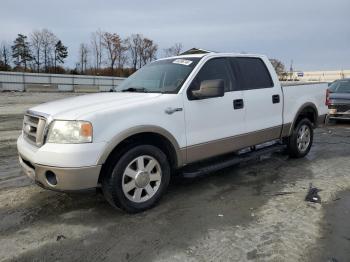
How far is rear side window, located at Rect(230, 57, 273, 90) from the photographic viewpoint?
544cm

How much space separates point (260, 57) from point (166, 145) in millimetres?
2651

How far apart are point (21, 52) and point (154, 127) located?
70.4 meters

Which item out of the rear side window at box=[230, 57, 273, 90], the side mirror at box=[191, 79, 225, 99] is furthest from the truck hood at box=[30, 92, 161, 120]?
the rear side window at box=[230, 57, 273, 90]

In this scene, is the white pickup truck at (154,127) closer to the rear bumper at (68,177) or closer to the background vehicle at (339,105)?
the rear bumper at (68,177)

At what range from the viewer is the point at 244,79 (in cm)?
548

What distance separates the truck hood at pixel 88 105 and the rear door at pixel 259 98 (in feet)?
5.20

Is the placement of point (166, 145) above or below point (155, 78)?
below

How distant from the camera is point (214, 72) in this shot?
5.08 metres

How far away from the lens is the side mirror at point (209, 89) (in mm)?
4480

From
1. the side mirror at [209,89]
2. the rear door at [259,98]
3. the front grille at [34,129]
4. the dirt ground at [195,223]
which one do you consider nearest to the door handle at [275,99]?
the rear door at [259,98]

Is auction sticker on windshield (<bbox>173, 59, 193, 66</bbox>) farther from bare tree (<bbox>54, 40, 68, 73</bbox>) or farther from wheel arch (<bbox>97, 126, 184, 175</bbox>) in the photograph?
bare tree (<bbox>54, 40, 68, 73</bbox>)

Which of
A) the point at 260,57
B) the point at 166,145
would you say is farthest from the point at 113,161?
the point at 260,57

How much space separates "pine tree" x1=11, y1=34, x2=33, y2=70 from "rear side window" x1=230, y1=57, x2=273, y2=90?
2675 inches

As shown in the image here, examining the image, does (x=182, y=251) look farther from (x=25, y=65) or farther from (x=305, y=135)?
(x=25, y=65)
